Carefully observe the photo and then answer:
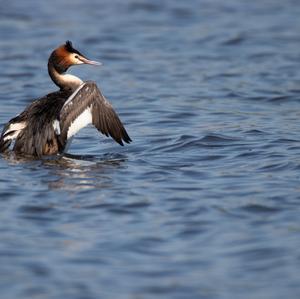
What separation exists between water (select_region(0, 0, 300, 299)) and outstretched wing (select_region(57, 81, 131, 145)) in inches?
11.1

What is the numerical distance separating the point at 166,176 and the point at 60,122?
4.09ft

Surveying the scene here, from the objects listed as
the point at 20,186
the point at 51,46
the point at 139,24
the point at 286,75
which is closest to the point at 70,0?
the point at 139,24

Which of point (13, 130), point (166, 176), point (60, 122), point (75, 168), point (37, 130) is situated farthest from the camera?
point (13, 130)

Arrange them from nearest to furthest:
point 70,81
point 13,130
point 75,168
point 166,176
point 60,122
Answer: point 166,176, point 75,168, point 60,122, point 13,130, point 70,81

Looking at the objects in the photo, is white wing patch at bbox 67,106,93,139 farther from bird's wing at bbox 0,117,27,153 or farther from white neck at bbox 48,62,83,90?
white neck at bbox 48,62,83,90

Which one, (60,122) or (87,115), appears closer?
(60,122)

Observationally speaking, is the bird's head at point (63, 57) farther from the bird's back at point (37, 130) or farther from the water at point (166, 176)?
the water at point (166, 176)

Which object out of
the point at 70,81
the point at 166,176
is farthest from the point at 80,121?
the point at 166,176

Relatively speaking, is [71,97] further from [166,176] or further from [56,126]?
[166,176]

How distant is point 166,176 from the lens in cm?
811

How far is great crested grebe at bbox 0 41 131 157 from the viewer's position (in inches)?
340

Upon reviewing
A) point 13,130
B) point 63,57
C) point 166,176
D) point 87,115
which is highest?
point 63,57

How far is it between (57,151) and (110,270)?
330 centimetres

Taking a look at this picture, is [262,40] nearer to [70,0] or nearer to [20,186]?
[70,0]
